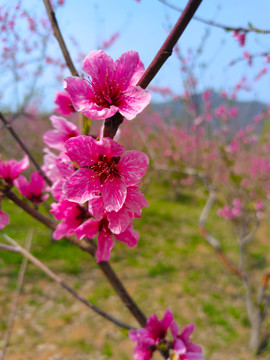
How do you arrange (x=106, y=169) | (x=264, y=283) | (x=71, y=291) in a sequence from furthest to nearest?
1. (x=264, y=283)
2. (x=71, y=291)
3. (x=106, y=169)

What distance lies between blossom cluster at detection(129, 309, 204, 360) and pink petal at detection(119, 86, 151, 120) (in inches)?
24.6

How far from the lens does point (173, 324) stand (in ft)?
2.63

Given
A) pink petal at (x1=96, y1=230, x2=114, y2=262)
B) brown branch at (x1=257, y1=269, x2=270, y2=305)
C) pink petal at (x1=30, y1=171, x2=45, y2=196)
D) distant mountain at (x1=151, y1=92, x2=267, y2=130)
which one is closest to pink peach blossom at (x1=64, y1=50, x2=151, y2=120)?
A: pink petal at (x1=96, y1=230, x2=114, y2=262)

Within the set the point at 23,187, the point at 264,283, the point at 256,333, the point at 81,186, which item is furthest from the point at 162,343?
the point at 256,333

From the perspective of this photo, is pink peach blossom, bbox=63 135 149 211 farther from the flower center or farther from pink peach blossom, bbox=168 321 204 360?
pink peach blossom, bbox=168 321 204 360

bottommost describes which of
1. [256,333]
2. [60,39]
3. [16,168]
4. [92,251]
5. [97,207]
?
[256,333]

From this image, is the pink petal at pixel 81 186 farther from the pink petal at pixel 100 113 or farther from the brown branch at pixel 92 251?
the brown branch at pixel 92 251

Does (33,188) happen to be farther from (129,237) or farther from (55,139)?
(129,237)

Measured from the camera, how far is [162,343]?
78 cm

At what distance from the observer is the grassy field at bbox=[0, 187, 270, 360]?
3.68 m

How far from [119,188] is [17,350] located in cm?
413

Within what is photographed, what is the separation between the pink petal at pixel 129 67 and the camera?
1.87 feet

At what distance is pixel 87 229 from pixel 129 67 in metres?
0.41

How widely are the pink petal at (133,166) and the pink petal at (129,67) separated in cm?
16
